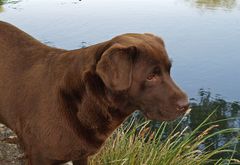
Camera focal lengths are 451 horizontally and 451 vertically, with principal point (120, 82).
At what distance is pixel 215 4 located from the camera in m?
25.8

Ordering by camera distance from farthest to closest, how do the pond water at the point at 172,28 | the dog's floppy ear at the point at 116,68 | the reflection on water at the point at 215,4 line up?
the reflection on water at the point at 215,4 → the pond water at the point at 172,28 → the dog's floppy ear at the point at 116,68

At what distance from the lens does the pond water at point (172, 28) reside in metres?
18.3

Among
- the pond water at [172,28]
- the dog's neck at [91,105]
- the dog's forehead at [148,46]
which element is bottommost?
the pond water at [172,28]

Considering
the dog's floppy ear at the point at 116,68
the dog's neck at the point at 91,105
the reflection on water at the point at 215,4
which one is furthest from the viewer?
the reflection on water at the point at 215,4

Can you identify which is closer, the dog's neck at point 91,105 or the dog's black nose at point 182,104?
the dog's black nose at point 182,104

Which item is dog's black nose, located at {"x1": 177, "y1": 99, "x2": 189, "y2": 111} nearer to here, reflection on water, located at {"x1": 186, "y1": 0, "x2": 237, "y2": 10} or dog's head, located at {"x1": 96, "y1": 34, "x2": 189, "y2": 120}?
dog's head, located at {"x1": 96, "y1": 34, "x2": 189, "y2": 120}

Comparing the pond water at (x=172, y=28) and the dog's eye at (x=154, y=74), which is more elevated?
the dog's eye at (x=154, y=74)

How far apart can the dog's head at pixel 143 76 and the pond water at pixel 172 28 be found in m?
13.7

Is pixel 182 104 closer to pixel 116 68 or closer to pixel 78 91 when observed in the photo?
pixel 116 68

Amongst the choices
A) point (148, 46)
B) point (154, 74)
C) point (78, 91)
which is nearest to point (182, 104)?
point (154, 74)

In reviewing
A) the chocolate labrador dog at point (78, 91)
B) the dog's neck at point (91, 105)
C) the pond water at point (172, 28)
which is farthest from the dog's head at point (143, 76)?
the pond water at point (172, 28)

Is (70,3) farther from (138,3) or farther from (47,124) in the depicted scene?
(47,124)

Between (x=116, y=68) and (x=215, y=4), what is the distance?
23893 millimetres

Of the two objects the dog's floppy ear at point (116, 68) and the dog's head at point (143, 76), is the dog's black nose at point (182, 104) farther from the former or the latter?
the dog's floppy ear at point (116, 68)
